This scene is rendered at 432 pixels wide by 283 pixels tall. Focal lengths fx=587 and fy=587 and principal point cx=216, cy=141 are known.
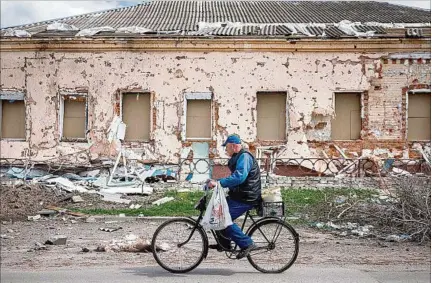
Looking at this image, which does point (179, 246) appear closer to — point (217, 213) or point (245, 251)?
point (217, 213)

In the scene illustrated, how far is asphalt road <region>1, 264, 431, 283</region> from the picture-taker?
6.19m

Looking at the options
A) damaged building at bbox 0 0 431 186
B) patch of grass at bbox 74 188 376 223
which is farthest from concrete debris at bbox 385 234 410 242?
damaged building at bbox 0 0 431 186

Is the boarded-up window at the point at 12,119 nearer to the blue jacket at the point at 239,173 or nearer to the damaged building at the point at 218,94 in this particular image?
the damaged building at the point at 218,94

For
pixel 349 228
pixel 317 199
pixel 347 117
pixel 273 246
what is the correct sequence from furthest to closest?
pixel 347 117
pixel 317 199
pixel 349 228
pixel 273 246

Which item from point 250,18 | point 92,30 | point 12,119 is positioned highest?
point 250,18

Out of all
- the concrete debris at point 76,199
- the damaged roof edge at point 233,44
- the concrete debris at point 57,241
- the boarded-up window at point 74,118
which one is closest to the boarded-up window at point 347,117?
the damaged roof edge at point 233,44

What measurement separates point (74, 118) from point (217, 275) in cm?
1181

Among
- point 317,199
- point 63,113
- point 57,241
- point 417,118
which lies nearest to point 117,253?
point 57,241

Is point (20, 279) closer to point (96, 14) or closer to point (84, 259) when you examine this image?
point (84, 259)

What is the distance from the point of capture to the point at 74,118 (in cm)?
1727

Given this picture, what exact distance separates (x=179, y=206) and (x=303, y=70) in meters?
6.65

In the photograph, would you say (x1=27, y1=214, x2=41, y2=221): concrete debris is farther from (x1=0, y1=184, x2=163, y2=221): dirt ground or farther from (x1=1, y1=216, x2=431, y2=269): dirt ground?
(x1=1, y1=216, x2=431, y2=269): dirt ground

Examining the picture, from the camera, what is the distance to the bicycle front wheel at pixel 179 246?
654cm

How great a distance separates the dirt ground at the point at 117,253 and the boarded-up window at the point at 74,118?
709 cm
